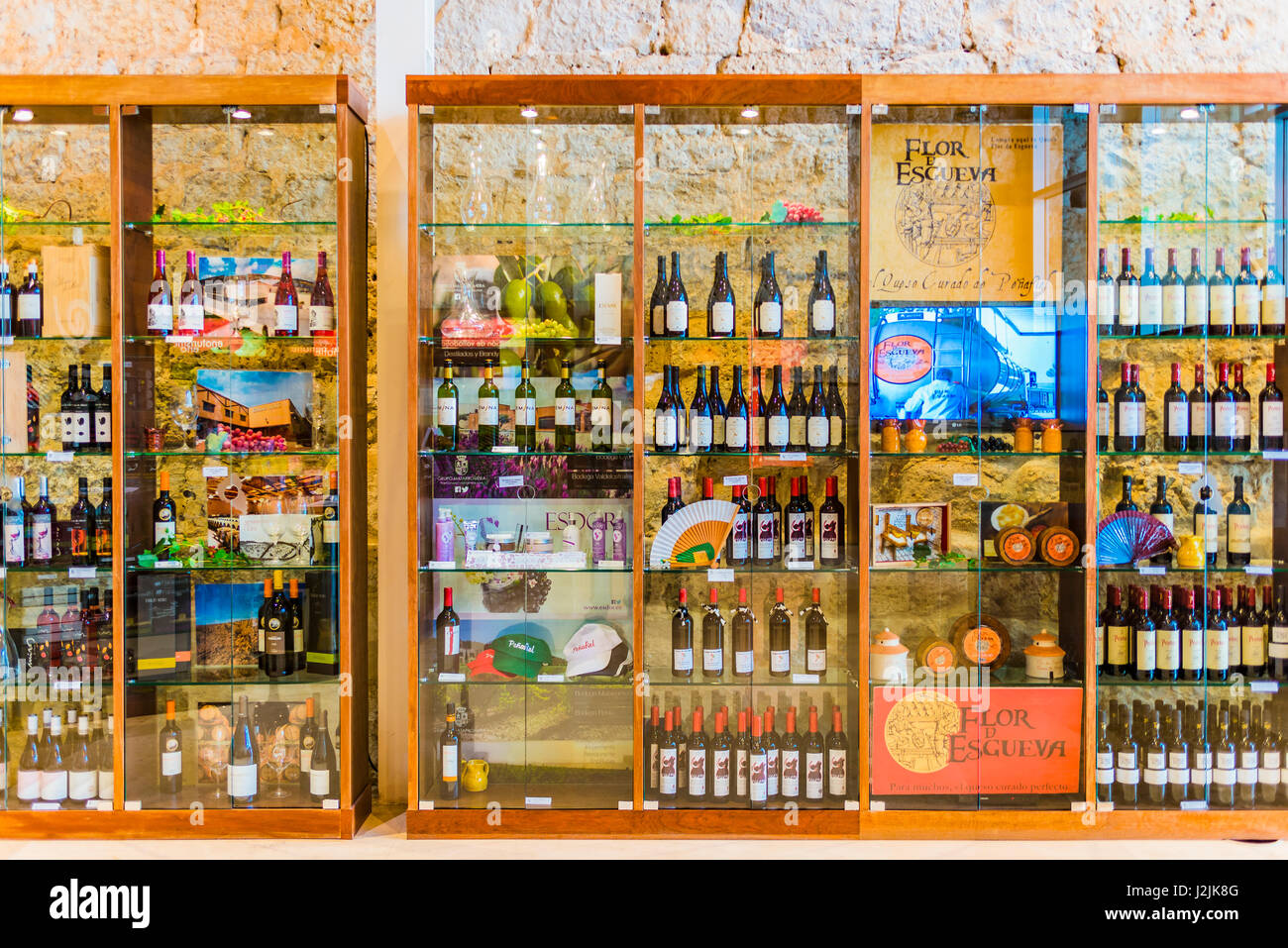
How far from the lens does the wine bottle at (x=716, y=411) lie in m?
3.35

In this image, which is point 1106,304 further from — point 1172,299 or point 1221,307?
point 1221,307

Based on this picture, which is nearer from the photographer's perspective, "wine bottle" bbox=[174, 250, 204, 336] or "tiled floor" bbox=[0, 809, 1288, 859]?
"tiled floor" bbox=[0, 809, 1288, 859]

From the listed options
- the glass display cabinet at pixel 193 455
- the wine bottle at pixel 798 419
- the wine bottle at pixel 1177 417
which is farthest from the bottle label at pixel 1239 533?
the glass display cabinet at pixel 193 455

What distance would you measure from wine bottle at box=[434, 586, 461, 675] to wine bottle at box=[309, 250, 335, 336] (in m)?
1.08

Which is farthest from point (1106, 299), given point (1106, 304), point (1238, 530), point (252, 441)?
point (252, 441)

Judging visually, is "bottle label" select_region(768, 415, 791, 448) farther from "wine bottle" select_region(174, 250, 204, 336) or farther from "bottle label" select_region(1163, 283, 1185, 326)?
"wine bottle" select_region(174, 250, 204, 336)

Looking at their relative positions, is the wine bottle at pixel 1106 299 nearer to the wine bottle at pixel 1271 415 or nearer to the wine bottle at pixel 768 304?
the wine bottle at pixel 1271 415

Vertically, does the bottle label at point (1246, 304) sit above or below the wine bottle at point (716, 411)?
above

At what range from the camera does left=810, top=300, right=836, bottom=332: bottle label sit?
129 inches

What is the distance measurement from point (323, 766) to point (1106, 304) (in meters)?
3.40

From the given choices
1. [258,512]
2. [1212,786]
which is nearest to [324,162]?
[258,512]

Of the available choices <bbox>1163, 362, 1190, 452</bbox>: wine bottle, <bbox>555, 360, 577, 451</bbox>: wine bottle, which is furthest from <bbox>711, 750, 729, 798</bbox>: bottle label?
<bbox>1163, 362, 1190, 452</bbox>: wine bottle

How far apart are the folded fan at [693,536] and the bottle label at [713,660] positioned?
1.15 ft

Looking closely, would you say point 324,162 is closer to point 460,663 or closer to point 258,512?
point 258,512
